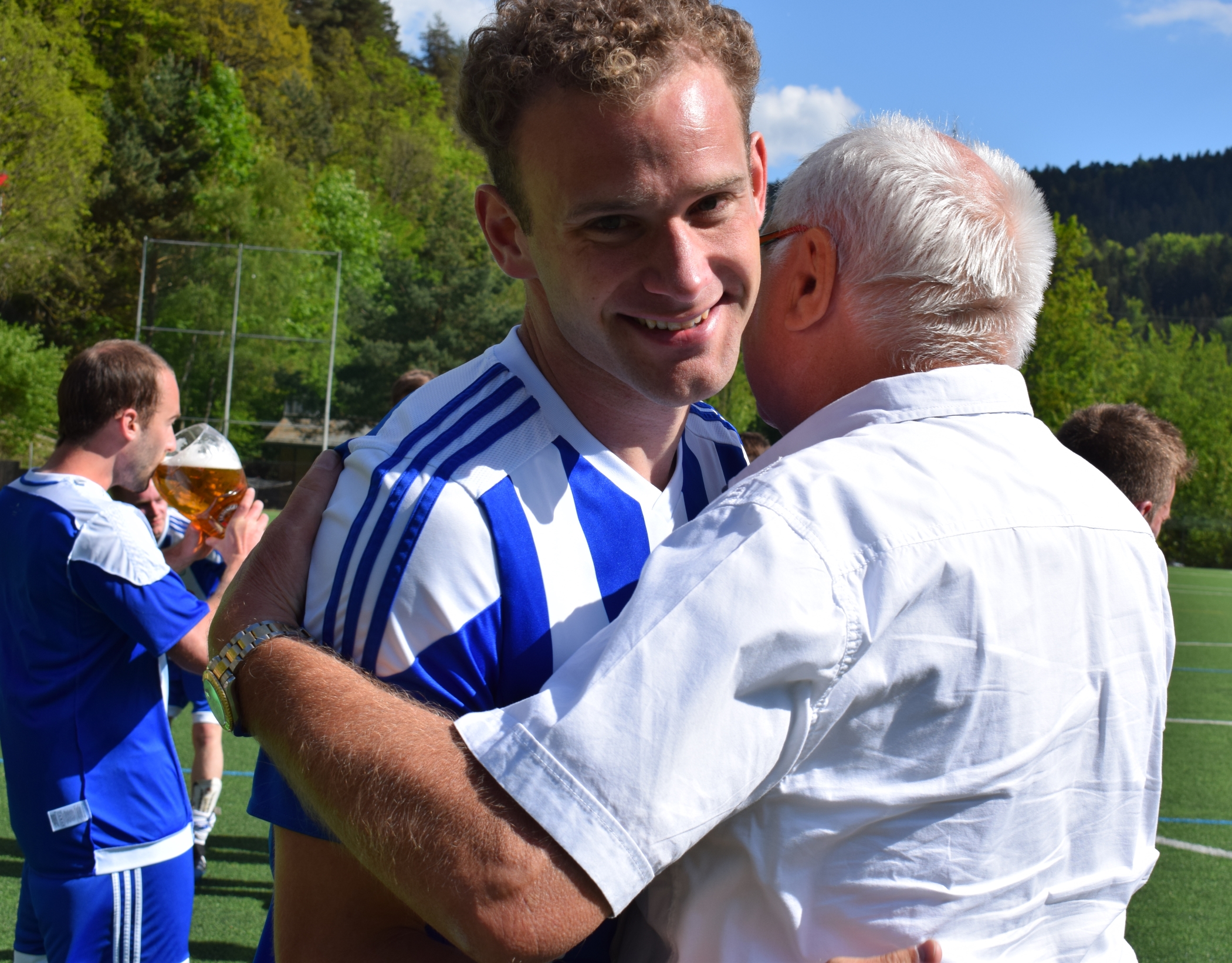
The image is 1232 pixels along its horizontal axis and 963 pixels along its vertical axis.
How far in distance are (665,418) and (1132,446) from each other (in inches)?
132

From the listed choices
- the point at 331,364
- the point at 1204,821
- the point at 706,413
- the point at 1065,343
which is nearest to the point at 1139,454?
the point at 706,413

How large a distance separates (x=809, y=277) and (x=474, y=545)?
0.78 meters

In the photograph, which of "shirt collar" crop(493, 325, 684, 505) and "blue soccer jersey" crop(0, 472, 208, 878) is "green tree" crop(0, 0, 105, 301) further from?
"shirt collar" crop(493, 325, 684, 505)

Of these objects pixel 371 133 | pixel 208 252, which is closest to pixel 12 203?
pixel 208 252

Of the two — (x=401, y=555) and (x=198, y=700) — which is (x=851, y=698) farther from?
(x=198, y=700)

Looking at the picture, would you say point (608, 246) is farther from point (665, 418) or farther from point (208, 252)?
point (208, 252)

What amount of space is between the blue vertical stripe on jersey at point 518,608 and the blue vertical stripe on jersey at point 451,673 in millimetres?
47

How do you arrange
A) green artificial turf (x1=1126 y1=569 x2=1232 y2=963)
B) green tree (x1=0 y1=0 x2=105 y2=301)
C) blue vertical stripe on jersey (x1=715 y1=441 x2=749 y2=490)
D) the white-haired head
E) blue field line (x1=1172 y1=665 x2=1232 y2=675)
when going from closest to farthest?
the white-haired head
blue vertical stripe on jersey (x1=715 y1=441 x2=749 y2=490)
green artificial turf (x1=1126 y1=569 x2=1232 y2=963)
blue field line (x1=1172 y1=665 x2=1232 y2=675)
green tree (x1=0 y1=0 x2=105 y2=301)

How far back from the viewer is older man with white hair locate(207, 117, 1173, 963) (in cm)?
122

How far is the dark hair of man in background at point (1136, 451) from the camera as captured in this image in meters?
4.42

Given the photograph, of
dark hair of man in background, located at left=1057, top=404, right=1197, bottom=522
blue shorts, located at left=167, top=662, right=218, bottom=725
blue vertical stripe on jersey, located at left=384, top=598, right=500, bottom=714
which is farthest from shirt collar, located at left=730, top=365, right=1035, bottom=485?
blue shorts, located at left=167, top=662, right=218, bottom=725

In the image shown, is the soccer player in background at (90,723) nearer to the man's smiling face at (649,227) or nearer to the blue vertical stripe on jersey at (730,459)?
the blue vertical stripe on jersey at (730,459)

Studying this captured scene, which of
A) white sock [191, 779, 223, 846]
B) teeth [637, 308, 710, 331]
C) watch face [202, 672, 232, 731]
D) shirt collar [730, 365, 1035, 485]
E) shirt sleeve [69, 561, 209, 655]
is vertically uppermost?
teeth [637, 308, 710, 331]

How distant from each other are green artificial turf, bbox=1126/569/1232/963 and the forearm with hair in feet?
17.1
